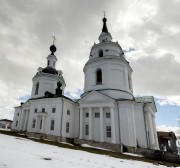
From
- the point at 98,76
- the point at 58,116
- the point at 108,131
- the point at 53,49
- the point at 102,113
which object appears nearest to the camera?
the point at 108,131

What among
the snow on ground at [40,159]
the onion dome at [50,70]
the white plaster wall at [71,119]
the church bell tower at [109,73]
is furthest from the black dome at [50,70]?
the snow on ground at [40,159]

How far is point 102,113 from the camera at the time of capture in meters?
24.3

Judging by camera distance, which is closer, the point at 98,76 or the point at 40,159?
the point at 40,159

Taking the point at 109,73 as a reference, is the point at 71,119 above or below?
below

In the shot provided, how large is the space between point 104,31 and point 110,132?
23.9 meters

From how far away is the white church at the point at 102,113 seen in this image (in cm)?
2291

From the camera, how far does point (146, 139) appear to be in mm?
22625

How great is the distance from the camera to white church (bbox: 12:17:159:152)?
22.9 metres

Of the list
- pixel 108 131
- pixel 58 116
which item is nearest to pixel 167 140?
pixel 108 131

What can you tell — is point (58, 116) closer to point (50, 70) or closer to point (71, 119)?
point (71, 119)

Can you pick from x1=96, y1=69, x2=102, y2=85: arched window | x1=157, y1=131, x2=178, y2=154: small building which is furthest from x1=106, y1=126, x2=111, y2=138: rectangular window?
x1=157, y1=131, x2=178, y2=154: small building

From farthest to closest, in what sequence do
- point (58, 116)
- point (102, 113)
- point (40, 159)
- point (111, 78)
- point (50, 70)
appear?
point (50, 70) < point (111, 78) < point (58, 116) < point (102, 113) < point (40, 159)

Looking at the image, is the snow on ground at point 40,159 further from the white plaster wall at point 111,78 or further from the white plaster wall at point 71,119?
the white plaster wall at point 111,78

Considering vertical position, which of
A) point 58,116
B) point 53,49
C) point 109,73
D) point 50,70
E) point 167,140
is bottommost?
point 167,140
